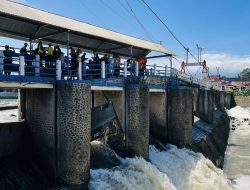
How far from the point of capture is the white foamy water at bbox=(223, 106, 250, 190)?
21.9 meters

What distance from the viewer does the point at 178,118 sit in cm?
2311

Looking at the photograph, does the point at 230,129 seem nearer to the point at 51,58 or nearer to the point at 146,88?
the point at 146,88

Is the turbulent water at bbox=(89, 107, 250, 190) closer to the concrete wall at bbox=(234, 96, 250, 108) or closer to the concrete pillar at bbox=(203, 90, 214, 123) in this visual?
the concrete pillar at bbox=(203, 90, 214, 123)

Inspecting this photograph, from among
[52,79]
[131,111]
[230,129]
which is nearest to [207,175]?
[131,111]

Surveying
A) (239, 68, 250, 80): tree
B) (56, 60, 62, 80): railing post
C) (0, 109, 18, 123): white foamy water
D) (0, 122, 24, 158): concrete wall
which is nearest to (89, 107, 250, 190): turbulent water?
(0, 122, 24, 158): concrete wall

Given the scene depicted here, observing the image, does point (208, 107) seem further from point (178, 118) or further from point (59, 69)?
point (59, 69)

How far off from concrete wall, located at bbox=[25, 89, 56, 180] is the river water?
1906 mm

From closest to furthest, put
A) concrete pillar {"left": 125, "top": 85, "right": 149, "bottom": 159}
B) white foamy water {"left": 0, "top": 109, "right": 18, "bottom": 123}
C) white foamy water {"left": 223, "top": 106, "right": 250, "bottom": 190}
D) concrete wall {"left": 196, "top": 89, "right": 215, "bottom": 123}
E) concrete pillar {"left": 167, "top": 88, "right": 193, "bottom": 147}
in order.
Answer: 1. concrete pillar {"left": 125, "top": 85, "right": 149, "bottom": 159}
2. white foamy water {"left": 0, "top": 109, "right": 18, "bottom": 123}
3. white foamy water {"left": 223, "top": 106, "right": 250, "bottom": 190}
4. concrete pillar {"left": 167, "top": 88, "right": 193, "bottom": 147}
5. concrete wall {"left": 196, "top": 89, "right": 215, "bottom": 123}

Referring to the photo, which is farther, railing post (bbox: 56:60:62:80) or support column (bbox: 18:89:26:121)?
support column (bbox: 18:89:26:121)

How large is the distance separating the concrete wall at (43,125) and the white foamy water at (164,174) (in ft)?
6.28

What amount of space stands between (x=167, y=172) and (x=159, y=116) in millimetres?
6429

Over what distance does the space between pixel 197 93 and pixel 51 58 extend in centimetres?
2124

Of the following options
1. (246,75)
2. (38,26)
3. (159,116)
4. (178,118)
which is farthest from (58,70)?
(246,75)

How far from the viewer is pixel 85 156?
13.4 m
